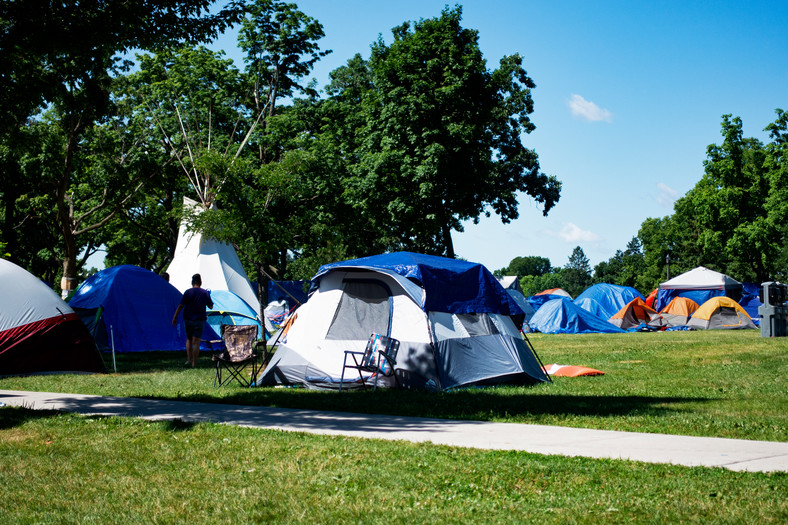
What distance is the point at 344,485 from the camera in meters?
5.21

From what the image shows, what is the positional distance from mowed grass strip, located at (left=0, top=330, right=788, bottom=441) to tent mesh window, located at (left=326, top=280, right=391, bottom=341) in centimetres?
126

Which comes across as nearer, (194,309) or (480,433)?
(480,433)

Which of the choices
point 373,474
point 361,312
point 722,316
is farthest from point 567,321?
point 373,474

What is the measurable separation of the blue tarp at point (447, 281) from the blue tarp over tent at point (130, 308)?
305 inches

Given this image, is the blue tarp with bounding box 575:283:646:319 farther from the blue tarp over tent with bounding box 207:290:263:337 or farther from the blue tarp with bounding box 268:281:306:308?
the blue tarp over tent with bounding box 207:290:263:337

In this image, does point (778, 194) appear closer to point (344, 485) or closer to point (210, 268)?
point (210, 268)

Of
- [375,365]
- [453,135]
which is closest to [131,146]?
[453,135]

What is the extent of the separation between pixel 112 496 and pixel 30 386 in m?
8.00

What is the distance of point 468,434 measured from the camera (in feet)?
23.5

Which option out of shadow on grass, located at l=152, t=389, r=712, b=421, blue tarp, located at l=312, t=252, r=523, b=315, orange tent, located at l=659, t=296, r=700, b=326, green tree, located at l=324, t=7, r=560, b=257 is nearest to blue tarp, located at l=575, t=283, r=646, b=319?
orange tent, located at l=659, t=296, r=700, b=326

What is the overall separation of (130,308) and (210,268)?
18.9 ft

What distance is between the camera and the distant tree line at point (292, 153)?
83.5 feet

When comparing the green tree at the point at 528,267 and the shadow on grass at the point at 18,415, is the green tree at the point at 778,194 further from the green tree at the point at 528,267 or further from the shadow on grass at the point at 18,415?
the green tree at the point at 528,267

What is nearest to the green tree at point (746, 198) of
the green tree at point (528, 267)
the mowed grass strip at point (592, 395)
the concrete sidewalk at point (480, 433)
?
the mowed grass strip at point (592, 395)
